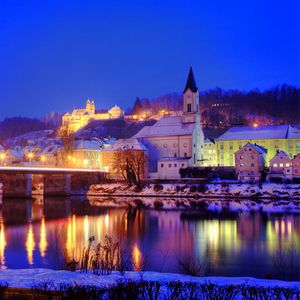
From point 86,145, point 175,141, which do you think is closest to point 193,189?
point 175,141

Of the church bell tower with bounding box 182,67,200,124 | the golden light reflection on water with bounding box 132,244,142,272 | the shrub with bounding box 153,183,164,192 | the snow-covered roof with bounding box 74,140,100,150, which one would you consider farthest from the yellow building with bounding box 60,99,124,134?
the golden light reflection on water with bounding box 132,244,142,272

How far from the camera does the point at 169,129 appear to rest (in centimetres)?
8031

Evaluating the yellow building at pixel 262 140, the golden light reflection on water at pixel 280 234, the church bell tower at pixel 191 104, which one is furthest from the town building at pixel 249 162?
the golden light reflection on water at pixel 280 234

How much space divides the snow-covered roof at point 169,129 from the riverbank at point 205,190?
599 inches

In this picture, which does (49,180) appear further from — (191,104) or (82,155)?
(191,104)

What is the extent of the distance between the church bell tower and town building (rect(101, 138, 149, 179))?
9.71m

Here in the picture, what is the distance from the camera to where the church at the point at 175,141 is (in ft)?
235

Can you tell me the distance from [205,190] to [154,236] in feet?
102

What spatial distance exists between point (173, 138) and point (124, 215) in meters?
38.4

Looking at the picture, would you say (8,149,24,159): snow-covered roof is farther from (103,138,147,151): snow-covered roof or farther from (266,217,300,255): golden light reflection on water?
(266,217,300,255): golden light reflection on water

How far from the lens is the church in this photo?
7156 centimetres

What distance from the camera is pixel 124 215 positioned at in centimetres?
4084

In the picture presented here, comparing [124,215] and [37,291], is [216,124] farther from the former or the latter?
[37,291]

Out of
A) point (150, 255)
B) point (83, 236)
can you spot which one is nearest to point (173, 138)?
point (83, 236)
